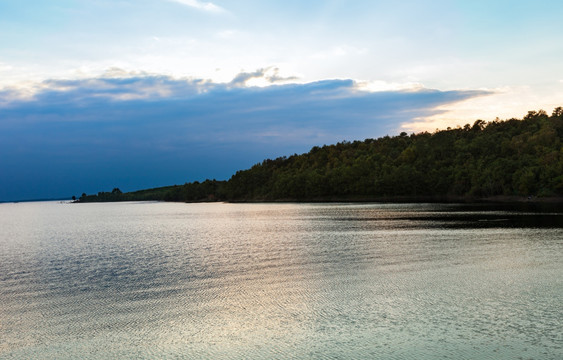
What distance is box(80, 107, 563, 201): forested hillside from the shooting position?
Answer: 10994 cm

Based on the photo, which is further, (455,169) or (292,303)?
(455,169)

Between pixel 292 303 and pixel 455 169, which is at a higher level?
pixel 455 169

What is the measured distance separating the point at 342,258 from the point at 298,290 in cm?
856

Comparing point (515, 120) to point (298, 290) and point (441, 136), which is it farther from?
point (298, 290)

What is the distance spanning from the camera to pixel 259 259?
86.4 feet

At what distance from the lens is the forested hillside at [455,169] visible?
10994cm

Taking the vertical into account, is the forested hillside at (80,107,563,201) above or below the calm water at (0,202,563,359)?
above

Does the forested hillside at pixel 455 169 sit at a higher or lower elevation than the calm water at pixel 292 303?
higher

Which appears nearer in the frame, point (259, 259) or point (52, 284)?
point (52, 284)

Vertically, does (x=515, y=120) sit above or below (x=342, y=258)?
above

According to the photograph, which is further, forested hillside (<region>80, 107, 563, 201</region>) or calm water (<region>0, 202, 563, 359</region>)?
forested hillside (<region>80, 107, 563, 201</region>)

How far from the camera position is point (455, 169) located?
444ft

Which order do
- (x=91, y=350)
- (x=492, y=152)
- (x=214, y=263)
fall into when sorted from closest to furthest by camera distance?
(x=91, y=350)
(x=214, y=263)
(x=492, y=152)

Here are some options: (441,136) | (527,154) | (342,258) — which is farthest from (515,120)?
(342,258)
